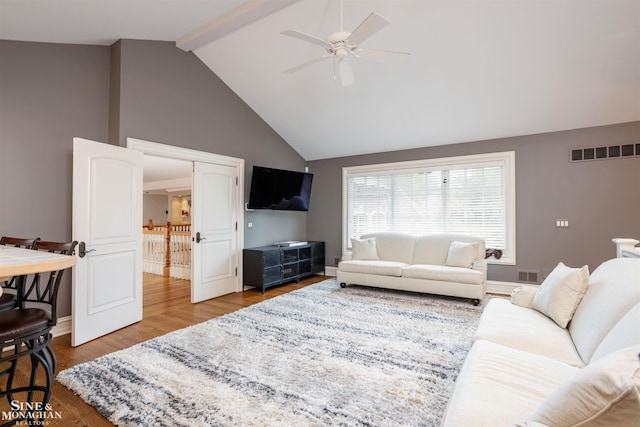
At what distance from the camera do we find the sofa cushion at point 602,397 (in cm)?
75

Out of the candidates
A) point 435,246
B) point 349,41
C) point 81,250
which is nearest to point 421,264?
point 435,246

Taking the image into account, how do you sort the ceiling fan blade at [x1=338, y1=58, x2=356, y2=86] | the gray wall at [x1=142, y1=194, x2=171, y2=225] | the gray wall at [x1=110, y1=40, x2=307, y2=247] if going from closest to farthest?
the ceiling fan blade at [x1=338, y1=58, x2=356, y2=86] < the gray wall at [x1=110, y1=40, x2=307, y2=247] < the gray wall at [x1=142, y1=194, x2=171, y2=225]

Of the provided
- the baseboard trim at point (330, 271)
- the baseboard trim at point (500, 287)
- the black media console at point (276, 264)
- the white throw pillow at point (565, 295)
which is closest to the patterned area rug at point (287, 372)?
the white throw pillow at point (565, 295)

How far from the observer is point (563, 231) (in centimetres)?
446

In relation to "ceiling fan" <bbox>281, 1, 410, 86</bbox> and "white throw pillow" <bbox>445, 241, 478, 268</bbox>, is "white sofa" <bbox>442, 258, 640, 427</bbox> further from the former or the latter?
"ceiling fan" <bbox>281, 1, 410, 86</bbox>

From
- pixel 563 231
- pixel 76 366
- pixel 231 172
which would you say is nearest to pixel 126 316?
pixel 76 366

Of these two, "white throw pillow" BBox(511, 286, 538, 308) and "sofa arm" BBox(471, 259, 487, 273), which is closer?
"white throw pillow" BBox(511, 286, 538, 308)

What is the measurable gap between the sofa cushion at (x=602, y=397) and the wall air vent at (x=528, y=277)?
173 inches

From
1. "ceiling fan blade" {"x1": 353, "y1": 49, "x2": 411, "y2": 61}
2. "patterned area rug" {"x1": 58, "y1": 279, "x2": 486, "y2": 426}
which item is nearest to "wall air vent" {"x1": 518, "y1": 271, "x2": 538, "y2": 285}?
"patterned area rug" {"x1": 58, "y1": 279, "x2": 486, "y2": 426}

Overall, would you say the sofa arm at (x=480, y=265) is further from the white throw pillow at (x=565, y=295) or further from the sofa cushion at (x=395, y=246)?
the white throw pillow at (x=565, y=295)

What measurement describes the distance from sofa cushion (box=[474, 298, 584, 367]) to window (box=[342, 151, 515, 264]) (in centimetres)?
282

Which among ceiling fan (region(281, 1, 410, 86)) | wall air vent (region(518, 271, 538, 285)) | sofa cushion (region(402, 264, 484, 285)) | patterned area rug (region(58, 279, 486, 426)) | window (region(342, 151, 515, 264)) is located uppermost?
ceiling fan (region(281, 1, 410, 86))

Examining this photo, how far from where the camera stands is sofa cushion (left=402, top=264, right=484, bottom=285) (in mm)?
4141

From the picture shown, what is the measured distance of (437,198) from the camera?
5.41 m
